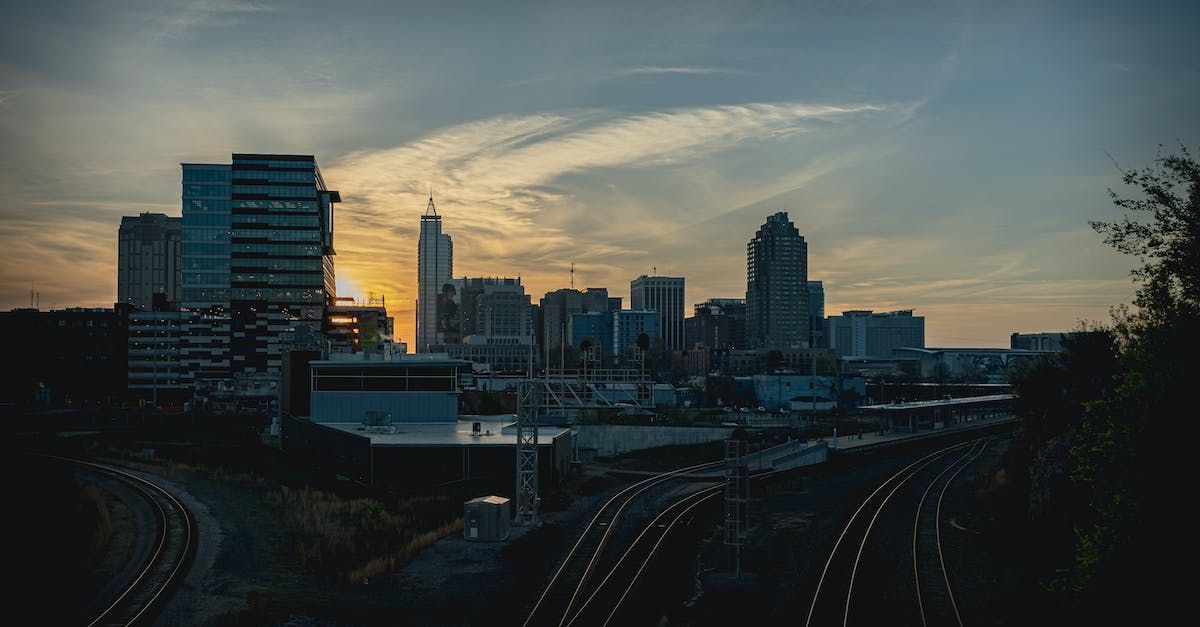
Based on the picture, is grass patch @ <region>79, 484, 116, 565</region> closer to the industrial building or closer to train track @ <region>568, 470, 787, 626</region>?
the industrial building

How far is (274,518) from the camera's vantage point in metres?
44.1

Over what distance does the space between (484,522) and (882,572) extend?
17.9 meters

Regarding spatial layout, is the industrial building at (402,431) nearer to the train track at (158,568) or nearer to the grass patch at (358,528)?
the grass patch at (358,528)

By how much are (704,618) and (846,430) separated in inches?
2843

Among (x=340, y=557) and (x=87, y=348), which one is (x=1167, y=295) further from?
(x=87, y=348)

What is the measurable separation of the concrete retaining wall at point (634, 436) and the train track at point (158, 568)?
43084 millimetres

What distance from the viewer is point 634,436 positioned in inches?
3378

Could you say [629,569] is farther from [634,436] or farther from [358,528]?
[634,436]

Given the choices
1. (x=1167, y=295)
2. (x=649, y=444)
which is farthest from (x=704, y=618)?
(x=649, y=444)

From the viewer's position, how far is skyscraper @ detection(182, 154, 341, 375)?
172 m

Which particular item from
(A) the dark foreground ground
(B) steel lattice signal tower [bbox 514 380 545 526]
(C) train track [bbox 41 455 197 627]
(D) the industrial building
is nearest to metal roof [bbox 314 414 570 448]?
(D) the industrial building

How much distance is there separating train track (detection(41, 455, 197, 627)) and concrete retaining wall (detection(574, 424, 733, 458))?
43084 mm

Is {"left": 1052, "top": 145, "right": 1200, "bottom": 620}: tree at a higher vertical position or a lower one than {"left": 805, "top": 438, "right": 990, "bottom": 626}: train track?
higher

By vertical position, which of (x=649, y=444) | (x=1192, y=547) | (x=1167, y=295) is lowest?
(x=649, y=444)
